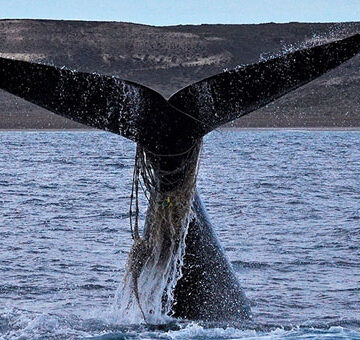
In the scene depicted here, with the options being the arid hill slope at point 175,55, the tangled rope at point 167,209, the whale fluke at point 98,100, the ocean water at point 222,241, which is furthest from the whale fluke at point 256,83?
the arid hill slope at point 175,55

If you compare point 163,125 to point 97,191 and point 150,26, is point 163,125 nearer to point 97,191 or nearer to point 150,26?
point 97,191

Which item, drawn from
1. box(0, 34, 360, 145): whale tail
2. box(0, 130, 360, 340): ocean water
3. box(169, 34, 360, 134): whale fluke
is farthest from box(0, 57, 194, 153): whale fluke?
box(0, 130, 360, 340): ocean water

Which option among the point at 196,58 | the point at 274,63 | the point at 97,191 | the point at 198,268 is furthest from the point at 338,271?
the point at 196,58

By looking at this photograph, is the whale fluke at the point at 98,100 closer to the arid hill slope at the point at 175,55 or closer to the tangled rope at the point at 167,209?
the tangled rope at the point at 167,209

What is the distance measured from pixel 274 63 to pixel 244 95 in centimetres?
27

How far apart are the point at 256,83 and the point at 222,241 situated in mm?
6670

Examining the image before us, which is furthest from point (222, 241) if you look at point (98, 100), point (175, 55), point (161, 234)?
point (175, 55)

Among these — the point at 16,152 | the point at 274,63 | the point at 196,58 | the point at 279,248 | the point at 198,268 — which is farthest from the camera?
the point at 196,58

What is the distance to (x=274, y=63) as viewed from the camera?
5.98 meters

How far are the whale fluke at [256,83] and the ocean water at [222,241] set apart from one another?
1.42 meters

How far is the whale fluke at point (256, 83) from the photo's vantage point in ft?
19.4

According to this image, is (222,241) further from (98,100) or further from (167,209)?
(98,100)

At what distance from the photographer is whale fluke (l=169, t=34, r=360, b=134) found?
233 inches

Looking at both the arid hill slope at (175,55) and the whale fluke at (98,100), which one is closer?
the whale fluke at (98,100)
